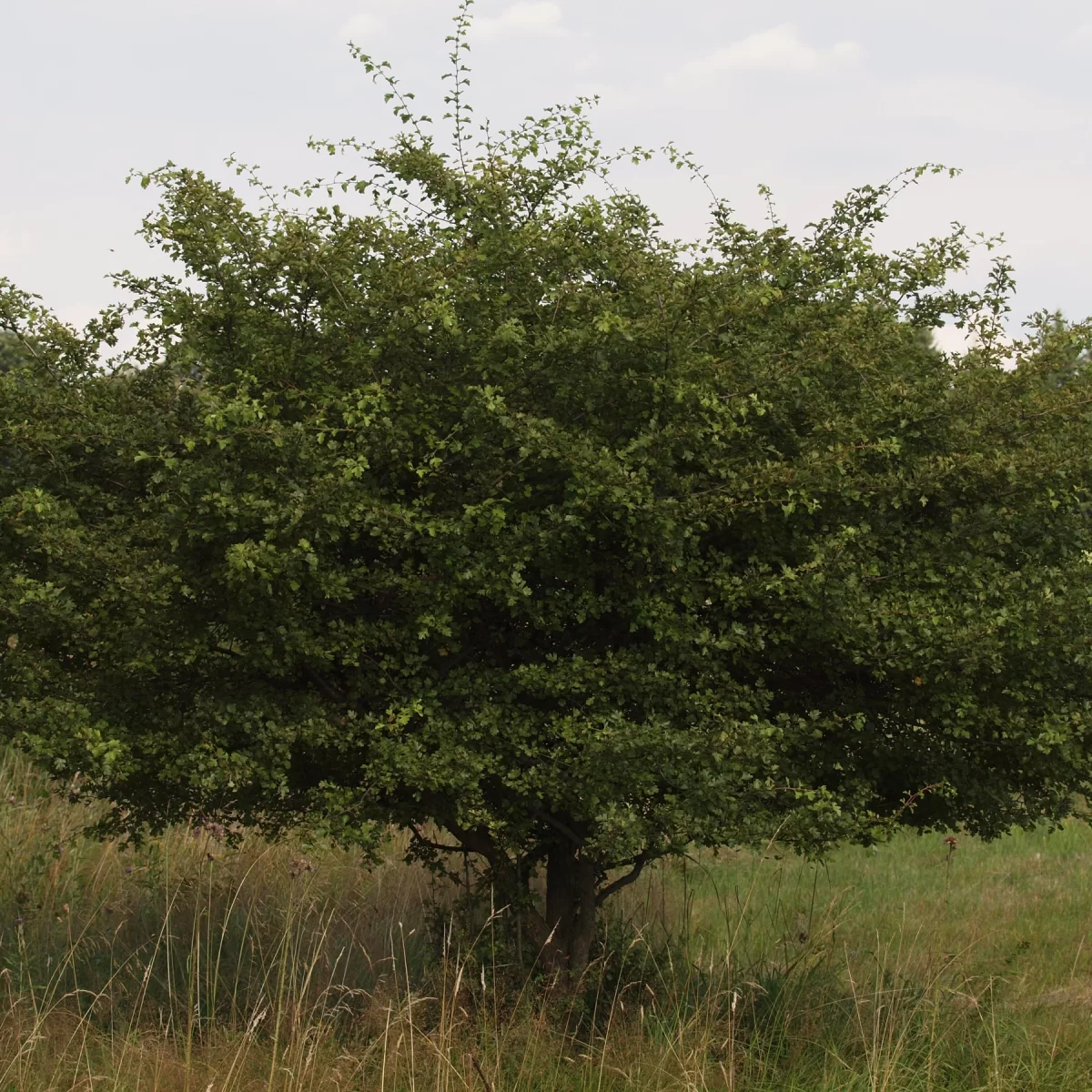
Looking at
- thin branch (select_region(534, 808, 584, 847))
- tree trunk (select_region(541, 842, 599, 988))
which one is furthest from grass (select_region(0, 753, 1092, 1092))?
thin branch (select_region(534, 808, 584, 847))

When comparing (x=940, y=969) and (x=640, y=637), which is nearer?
(x=640, y=637)

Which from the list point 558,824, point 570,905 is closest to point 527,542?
point 558,824

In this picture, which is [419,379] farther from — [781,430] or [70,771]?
[70,771]

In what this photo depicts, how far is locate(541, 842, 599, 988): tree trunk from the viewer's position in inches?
252

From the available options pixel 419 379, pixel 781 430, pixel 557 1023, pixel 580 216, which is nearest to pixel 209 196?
pixel 419 379

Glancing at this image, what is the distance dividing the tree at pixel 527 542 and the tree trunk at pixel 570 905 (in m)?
0.54

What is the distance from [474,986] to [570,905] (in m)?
0.64

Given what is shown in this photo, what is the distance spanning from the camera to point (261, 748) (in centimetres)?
528

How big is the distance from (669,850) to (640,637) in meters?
0.94

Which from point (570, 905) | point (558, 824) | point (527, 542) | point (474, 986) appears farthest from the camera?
point (570, 905)

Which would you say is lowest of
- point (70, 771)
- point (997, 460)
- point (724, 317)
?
point (70, 771)

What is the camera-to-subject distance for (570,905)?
650cm

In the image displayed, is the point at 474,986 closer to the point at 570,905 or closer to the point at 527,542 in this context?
the point at 570,905

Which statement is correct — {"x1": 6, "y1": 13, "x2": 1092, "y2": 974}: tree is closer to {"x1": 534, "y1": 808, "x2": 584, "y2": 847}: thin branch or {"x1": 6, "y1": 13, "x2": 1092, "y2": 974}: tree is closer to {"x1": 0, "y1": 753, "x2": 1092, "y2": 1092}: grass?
{"x1": 534, "y1": 808, "x2": 584, "y2": 847}: thin branch
